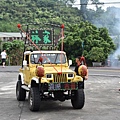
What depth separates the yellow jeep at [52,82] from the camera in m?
9.56

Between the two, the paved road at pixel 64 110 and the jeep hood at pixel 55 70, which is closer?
the paved road at pixel 64 110

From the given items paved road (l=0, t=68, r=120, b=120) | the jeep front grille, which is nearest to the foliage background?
paved road (l=0, t=68, r=120, b=120)

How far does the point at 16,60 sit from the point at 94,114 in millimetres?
27106

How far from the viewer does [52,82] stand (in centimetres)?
958

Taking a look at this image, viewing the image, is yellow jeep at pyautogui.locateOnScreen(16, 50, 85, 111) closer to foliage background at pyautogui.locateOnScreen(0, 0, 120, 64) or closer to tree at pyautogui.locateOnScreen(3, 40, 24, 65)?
foliage background at pyautogui.locateOnScreen(0, 0, 120, 64)

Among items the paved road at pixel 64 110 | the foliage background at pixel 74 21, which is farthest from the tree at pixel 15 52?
the paved road at pixel 64 110

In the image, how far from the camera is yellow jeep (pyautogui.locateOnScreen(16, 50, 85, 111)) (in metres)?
9.56

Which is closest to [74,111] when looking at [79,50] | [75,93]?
[75,93]

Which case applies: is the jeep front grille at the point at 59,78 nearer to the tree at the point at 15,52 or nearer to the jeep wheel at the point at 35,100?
the jeep wheel at the point at 35,100

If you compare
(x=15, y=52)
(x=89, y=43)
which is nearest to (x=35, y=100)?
(x=89, y=43)

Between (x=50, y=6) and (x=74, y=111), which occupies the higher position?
(x=50, y=6)

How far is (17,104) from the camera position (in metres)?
11.2

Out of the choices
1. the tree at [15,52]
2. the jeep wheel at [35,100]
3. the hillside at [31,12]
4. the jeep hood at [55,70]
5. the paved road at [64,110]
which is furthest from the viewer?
the hillside at [31,12]

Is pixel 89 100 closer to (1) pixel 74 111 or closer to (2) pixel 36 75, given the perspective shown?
(1) pixel 74 111
